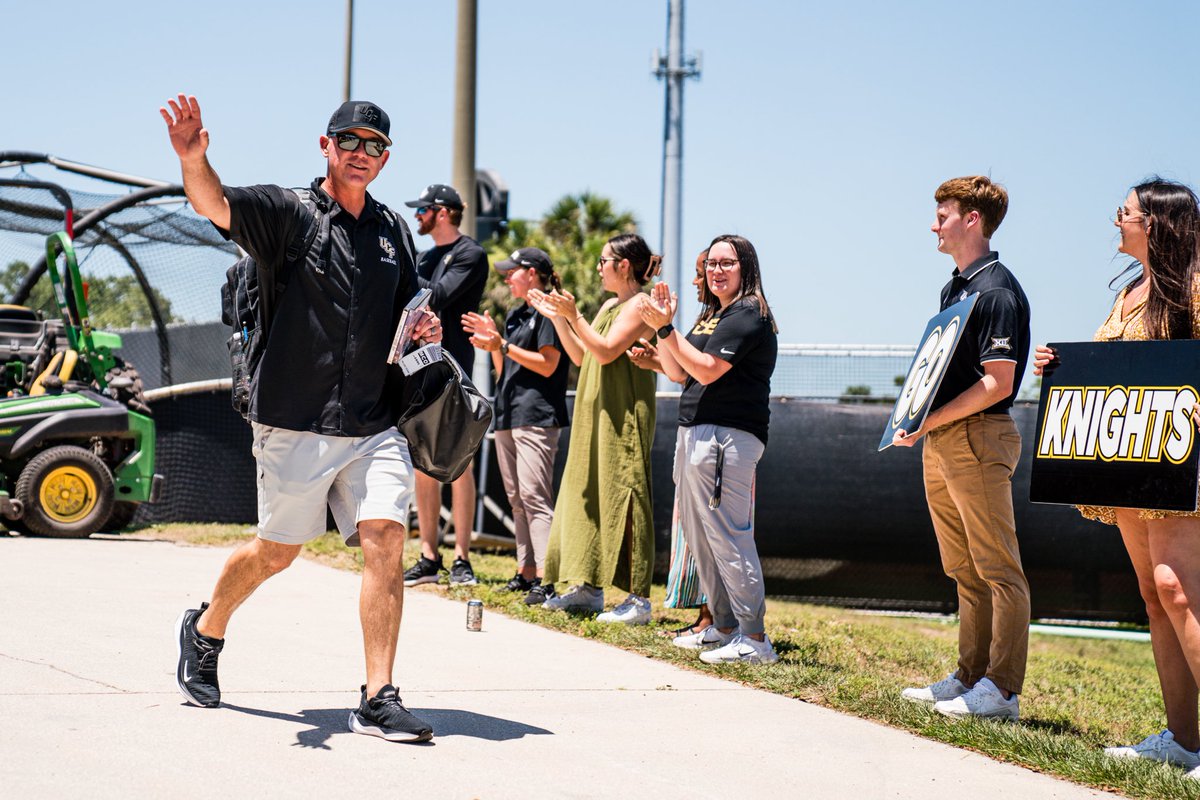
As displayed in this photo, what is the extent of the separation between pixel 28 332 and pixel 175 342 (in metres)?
1.58

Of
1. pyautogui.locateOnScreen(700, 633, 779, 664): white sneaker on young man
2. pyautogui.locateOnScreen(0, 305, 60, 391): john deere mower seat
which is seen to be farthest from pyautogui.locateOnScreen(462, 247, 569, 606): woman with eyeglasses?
pyautogui.locateOnScreen(0, 305, 60, 391): john deere mower seat

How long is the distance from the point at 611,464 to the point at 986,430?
2.52 m

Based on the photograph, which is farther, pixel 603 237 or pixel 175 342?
pixel 603 237

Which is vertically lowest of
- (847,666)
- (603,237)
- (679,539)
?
(847,666)

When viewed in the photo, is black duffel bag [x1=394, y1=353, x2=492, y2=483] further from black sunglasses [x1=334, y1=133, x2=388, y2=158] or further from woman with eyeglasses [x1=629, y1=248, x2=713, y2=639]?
woman with eyeglasses [x1=629, y1=248, x2=713, y2=639]

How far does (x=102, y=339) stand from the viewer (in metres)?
10.9

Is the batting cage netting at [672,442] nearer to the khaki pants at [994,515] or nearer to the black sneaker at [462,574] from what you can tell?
the black sneaker at [462,574]

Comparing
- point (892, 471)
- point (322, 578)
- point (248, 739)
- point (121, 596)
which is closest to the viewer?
point (248, 739)

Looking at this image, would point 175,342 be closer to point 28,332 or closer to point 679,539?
point 28,332

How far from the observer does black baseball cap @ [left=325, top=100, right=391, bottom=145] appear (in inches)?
170

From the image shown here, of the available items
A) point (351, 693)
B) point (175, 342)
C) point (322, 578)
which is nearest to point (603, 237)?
point (175, 342)

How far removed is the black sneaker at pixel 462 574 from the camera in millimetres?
8047

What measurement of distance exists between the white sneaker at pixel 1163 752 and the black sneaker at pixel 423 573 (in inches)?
182

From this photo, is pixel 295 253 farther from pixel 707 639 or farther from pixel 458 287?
pixel 458 287
